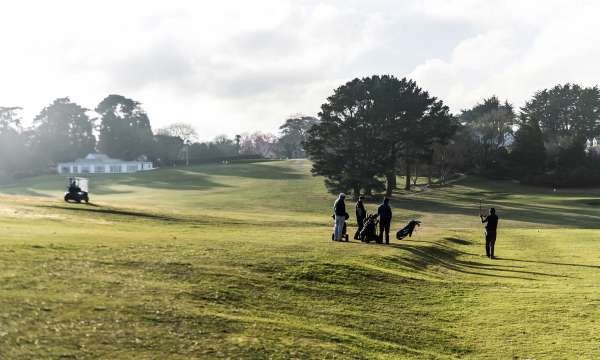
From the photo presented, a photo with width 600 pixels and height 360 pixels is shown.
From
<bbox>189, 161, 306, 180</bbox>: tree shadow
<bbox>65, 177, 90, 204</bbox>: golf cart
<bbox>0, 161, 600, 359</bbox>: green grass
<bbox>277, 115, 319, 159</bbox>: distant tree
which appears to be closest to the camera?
<bbox>0, 161, 600, 359</bbox>: green grass

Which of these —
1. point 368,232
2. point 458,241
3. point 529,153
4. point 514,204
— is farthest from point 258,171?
point 368,232

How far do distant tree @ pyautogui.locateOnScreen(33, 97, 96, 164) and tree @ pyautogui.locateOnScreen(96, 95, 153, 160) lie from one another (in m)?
4.83

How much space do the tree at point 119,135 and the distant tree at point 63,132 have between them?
4.83 metres

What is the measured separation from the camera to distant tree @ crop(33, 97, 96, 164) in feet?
483

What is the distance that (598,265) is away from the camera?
2386 centimetres

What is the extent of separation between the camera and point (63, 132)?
152500mm

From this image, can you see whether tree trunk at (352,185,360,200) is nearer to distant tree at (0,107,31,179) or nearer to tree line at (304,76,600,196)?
tree line at (304,76,600,196)

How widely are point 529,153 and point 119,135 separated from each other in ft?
354

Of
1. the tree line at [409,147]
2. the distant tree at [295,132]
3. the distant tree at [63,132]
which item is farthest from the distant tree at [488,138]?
the distant tree at [63,132]

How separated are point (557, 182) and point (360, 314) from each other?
95.4 m

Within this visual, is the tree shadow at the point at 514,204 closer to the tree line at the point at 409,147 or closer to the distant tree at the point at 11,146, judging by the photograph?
the tree line at the point at 409,147

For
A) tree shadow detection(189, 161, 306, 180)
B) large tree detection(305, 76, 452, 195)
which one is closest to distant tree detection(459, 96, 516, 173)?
large tree detection(305, 76, 452, 195)

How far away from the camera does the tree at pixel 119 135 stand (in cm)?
15762

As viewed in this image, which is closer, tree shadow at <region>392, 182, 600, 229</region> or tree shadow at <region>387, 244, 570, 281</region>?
tree shadow at <region>387, 244, 570, 281</region>
